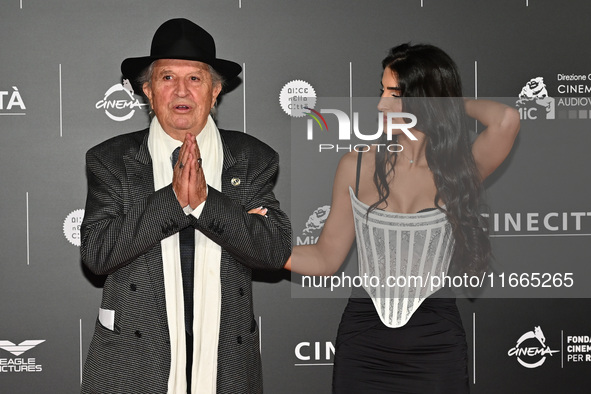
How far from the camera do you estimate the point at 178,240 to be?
91.5 inches

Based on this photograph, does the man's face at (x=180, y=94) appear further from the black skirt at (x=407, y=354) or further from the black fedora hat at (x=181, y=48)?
the black skirt at (x=407, y=354)

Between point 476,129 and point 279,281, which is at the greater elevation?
point 476,129

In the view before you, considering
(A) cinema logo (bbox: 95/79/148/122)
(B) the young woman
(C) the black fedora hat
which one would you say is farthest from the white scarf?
(A) cinema logo (bbox: 95/79/148/122)

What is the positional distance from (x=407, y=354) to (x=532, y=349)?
138 centimetres

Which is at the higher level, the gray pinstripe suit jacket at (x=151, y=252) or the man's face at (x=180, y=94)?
the man's face at (x=180, y=94)

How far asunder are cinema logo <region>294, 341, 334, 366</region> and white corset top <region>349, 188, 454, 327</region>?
106 centimetres

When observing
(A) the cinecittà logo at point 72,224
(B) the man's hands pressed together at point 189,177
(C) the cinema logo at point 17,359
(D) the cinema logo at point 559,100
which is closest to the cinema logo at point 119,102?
(A) the cinecittà logo at point 72,224

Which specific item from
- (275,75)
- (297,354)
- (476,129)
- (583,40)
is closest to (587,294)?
(476,129)

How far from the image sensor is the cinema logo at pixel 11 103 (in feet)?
10.4

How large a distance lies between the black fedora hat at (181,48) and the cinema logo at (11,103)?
1001mm

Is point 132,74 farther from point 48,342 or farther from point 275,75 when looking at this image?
point 48,342

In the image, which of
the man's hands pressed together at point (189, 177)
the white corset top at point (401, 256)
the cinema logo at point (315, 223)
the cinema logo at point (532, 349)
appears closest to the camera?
the man's hands pressed together at point (189, 177)

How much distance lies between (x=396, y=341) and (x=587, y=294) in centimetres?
156

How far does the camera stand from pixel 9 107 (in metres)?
3.18
